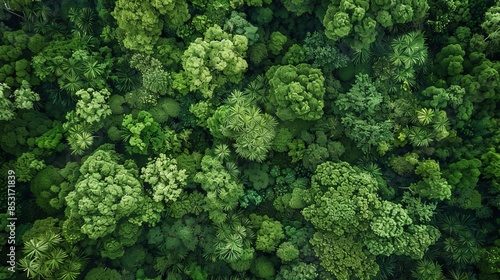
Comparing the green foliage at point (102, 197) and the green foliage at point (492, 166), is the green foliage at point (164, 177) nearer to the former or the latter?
the green foliage at point (102, 197)

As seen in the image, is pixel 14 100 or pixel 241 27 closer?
pixel 14 100

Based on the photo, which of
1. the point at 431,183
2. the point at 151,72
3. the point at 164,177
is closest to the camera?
the point at 431,183

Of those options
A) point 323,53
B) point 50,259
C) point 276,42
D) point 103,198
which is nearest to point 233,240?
point 103,198

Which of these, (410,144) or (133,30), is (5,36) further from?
(410,144)

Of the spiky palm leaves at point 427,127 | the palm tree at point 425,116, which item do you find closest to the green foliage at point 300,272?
the spiky palm leaves at point 427,127

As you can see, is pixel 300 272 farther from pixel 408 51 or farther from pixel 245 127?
pixel 408 51

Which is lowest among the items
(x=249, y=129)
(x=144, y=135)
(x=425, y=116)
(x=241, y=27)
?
(x=144, y=135)
